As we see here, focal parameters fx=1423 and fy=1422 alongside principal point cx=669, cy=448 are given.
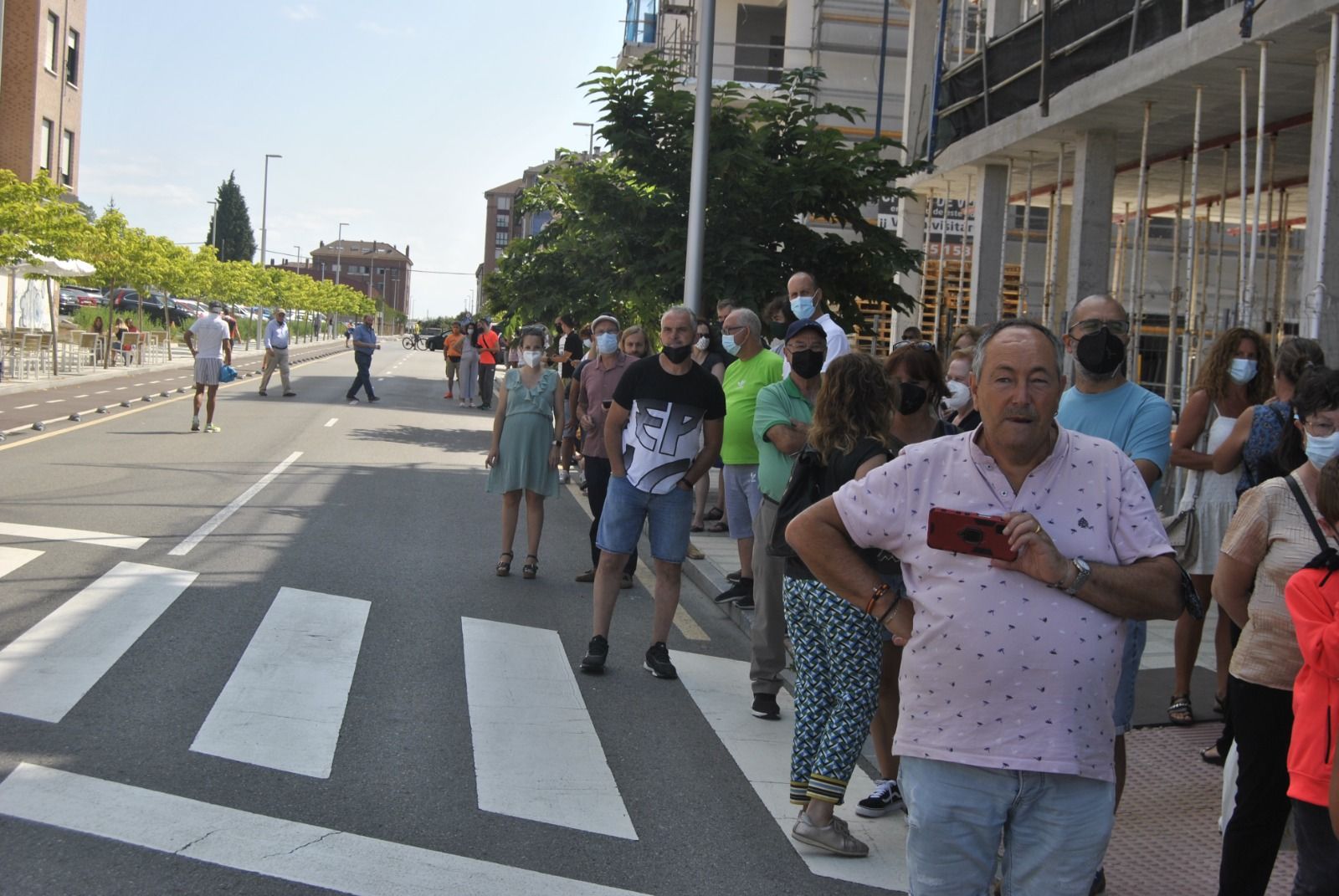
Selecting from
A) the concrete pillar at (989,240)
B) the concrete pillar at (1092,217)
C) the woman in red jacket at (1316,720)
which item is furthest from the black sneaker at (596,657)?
the concrete pillar at (989,240)

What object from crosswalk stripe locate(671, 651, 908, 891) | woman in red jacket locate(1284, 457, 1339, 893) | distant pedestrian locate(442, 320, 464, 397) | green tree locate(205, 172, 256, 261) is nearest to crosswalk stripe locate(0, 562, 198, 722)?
crosswalk stripe locate(671, 651, 908, 891)

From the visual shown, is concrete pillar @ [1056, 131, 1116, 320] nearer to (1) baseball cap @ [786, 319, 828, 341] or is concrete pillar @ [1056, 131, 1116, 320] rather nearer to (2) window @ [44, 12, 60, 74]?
(1) baseball cap @ [786, 319, 828, 341]

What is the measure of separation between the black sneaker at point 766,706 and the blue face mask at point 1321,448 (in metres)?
3.33

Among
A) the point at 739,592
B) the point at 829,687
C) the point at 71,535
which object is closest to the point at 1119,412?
the point at 829,687

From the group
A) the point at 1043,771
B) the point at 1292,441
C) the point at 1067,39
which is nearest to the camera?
the point at 1043,771

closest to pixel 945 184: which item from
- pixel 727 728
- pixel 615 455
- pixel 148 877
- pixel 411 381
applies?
pixel 615 455

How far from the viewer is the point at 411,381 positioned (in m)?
42.7

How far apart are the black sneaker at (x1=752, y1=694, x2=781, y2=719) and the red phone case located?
14.0 feet

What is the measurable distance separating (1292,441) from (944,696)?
287cm

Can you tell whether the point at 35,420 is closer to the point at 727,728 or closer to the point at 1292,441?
the point at 727,728

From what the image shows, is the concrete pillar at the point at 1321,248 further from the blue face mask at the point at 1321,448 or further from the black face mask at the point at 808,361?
the blue face mask at the point at 1321,448

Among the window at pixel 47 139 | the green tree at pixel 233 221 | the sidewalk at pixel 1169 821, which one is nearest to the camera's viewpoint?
the sidewalk at pixel 1169 821

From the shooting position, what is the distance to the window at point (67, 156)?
51719 mm

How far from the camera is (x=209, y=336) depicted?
19.9m
